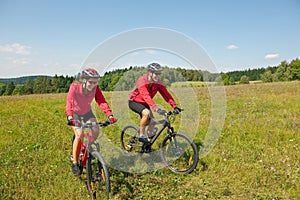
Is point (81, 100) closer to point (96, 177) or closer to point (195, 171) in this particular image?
point (96, 177)

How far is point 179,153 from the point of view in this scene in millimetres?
6031

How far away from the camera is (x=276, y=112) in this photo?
11414 mm

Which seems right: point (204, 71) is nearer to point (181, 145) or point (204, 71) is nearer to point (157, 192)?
point (181, 145)

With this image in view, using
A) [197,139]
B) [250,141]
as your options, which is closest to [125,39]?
[197,139]

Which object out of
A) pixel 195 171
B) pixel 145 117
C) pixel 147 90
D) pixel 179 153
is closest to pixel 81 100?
pixel 147 90

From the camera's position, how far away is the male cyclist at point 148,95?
229 inches

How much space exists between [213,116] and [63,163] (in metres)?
7.22

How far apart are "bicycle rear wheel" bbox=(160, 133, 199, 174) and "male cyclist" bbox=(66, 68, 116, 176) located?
187 centimetres

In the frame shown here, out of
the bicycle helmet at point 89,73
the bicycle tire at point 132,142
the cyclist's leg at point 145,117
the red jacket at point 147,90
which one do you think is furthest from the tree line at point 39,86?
the bicycle helmet at point 89,73

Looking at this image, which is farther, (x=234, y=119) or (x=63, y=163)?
(x=234, y=119)

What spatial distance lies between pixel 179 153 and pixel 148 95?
1.68m

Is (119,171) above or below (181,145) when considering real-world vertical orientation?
below

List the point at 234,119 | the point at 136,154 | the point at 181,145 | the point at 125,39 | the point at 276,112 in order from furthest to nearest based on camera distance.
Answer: the point at 276,112, the point at 234,119, the point at 136,154, the point at 181,145, the point at 125,39

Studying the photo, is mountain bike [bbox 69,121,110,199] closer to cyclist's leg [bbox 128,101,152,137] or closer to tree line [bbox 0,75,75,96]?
cyclist's leg [bbox 128,101,152,137]
